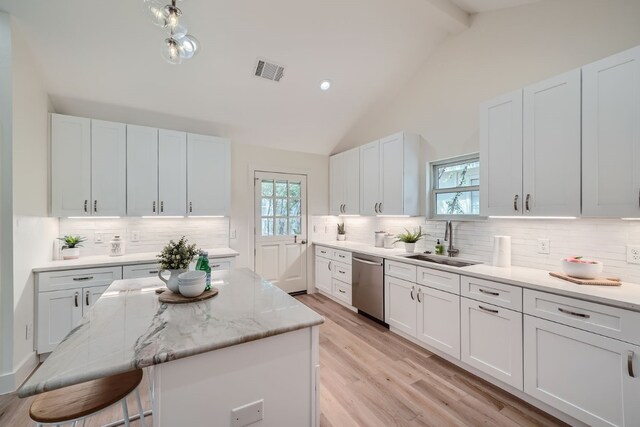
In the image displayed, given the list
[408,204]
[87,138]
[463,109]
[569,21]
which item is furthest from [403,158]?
[87,138]

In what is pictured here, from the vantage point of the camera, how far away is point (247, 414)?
1.17m

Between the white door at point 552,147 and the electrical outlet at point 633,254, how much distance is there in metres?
0.46

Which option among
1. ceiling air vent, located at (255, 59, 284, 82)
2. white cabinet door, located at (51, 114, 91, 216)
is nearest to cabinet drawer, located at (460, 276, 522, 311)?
ceiling air vent, located at (255, 59, 284, 82)

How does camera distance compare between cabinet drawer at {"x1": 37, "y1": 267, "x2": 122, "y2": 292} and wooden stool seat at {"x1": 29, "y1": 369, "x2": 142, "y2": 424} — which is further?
cabinet drawer at {"x1": 37, "y1": 267, "x2": 122, "y2": 292}

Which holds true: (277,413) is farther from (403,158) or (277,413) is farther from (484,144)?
(403,158)

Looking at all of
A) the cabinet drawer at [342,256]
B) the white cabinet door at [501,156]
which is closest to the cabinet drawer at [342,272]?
the cabinet drawer at [342,256]

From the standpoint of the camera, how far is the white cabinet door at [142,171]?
318cm

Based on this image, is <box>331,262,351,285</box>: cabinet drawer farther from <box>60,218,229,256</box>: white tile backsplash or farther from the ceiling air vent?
the ceiling air vent

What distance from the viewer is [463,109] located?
3041 millimetres

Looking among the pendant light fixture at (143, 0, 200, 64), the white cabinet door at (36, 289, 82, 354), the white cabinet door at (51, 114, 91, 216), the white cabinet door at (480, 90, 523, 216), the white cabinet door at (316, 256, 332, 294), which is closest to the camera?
the pendant light fixture at (143, 0, 200, 64)

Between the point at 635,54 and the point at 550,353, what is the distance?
2.00 metres

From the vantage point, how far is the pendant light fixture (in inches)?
55.5

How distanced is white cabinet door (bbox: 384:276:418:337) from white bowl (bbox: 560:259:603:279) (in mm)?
1239

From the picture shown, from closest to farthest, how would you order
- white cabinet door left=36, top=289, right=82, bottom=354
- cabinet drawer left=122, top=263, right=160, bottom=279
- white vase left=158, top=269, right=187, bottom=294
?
white vase left=158, top=269, right=187, bottom=294
white cabinet door left=36, top=289, right=82, bottom=354
cabinet drawer left=122, top=263, right=160, bottom=279
